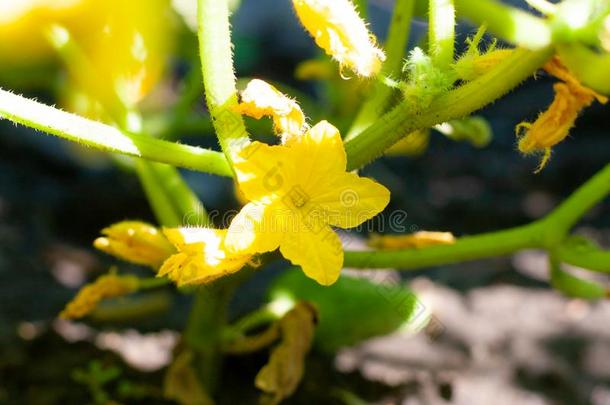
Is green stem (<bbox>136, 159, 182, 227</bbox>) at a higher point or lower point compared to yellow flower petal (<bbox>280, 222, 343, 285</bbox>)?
lower

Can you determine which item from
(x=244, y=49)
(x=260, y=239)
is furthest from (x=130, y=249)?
(x=244, y=49)

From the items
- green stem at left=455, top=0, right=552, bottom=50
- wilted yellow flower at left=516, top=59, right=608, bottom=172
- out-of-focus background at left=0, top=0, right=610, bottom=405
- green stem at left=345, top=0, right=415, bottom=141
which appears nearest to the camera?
green stem at left=455, top=0, right=552, bottom=50

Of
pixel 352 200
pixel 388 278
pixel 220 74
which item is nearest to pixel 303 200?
pixel 352 200

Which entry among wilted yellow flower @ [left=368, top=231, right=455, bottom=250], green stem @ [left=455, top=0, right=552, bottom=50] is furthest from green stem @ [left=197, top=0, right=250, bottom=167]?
wilted yellow flower @ [left=368, top=231, right=455, bottom=250]

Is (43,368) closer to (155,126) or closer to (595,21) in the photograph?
(155,126)

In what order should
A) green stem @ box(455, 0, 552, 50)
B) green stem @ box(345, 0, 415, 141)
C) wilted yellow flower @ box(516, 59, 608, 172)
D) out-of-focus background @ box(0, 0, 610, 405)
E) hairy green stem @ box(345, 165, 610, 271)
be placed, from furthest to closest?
out-of-focus background @ box(0, 0, 610, 405) → hairy green stem @ box(345, 165, 610, 271) → green stem @ box(345, 0, 415, 141) → wilted yellow flower @ box(516, 59, 608, 172) → green stem @ box(455, 0, 552, 50)

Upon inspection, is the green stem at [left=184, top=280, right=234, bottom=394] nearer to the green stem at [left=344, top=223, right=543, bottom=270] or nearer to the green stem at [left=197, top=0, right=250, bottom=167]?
the green stem at [left=344, top=223, right=543, bottom=270]
